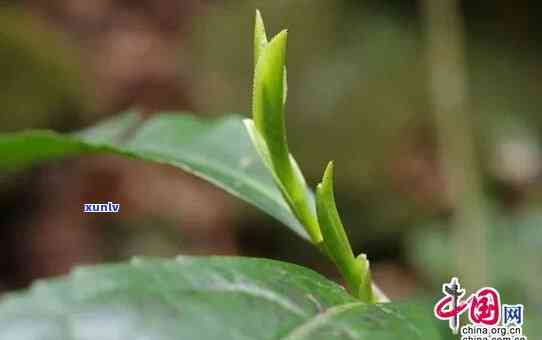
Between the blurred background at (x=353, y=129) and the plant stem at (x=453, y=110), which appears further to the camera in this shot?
the blurred background at (x=353, y=129)

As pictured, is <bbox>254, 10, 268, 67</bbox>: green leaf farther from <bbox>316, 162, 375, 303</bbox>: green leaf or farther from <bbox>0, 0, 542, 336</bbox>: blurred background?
<bbox>0, 0, 542, 336</bbox>: blurred background

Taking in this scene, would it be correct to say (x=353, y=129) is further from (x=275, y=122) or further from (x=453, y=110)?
(x=275, y=122)

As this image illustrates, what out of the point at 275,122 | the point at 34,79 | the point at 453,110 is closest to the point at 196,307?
the point at 275,122

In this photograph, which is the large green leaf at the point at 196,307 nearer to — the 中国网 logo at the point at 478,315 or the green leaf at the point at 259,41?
the green leaf at the point at 259,41

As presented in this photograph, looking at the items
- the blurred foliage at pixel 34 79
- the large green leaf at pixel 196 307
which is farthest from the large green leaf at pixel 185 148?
the blurred foliage at pixel 34 79

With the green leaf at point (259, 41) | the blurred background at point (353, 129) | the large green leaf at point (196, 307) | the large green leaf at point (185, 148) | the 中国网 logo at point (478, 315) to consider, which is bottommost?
the blurred background at point (353, 129)
